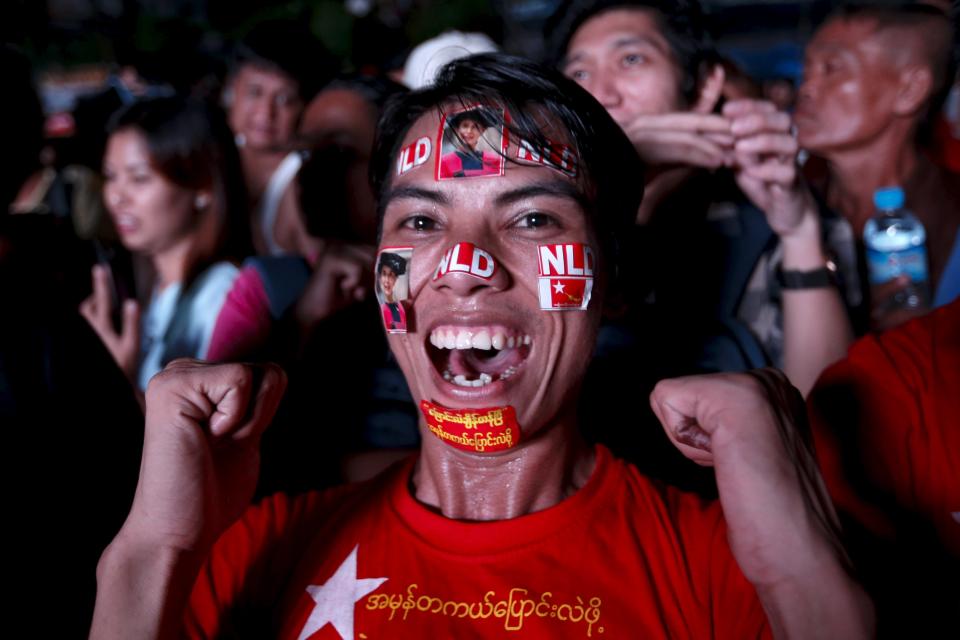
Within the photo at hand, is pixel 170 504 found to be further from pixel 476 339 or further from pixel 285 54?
pixel 285 54

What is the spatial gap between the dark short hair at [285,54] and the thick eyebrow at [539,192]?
3.27 metres

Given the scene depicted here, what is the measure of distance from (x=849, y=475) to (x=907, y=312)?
4.23 feet

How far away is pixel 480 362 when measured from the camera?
78.4 inches

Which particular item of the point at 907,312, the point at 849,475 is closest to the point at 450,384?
the point at 849,475

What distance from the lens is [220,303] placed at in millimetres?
3361

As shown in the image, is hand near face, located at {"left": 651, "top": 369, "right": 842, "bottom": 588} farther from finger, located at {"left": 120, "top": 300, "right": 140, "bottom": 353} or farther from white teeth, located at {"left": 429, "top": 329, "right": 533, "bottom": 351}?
finger, located at {"left": 120, "top": 300, "right": 140, "bottom": 353}

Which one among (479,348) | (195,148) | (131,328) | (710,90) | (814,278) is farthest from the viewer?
(195,148)

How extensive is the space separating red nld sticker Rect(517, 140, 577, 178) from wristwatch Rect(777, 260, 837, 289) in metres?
1.08

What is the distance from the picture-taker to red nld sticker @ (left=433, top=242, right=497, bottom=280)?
1761mm

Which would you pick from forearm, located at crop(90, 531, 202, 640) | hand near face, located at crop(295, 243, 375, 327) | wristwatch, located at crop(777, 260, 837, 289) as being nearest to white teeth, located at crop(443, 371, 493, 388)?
forearm, located at crop(90, 531, 202, 640)

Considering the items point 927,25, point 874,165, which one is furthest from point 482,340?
point 927,25

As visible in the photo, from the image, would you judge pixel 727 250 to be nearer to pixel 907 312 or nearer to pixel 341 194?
pixel 907 312

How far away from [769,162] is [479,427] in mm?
1353

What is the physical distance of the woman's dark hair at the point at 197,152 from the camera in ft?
12.0
